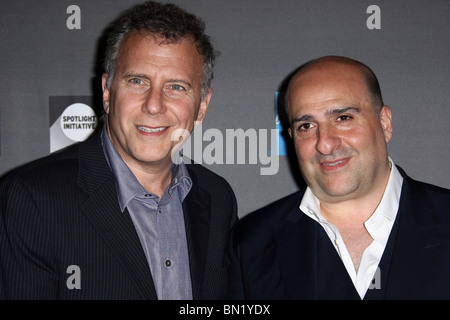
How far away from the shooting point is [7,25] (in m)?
2.37

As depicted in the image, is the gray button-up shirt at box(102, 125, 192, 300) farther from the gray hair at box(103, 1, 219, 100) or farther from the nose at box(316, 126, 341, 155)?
the nose at box(316, 126, 341, 155)

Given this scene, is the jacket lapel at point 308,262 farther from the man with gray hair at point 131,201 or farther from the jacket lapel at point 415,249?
the man with gray hair at point 131,201

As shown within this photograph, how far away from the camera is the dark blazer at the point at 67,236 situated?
1403 millimetres

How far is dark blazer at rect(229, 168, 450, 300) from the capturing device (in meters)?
1.45

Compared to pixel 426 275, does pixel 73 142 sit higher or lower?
higher

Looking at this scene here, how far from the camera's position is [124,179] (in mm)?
1640

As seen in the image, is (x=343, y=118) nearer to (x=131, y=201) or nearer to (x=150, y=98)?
(x=150, y=98)

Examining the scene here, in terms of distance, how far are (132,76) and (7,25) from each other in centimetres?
129

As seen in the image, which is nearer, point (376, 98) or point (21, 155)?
point (376, 98)

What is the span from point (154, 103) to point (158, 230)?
0.53 meters

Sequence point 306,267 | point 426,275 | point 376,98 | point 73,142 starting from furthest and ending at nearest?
point 73,142, point 376,98, point 306,267, point 426,275

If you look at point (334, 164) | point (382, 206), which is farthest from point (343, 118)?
point (382, 206)
